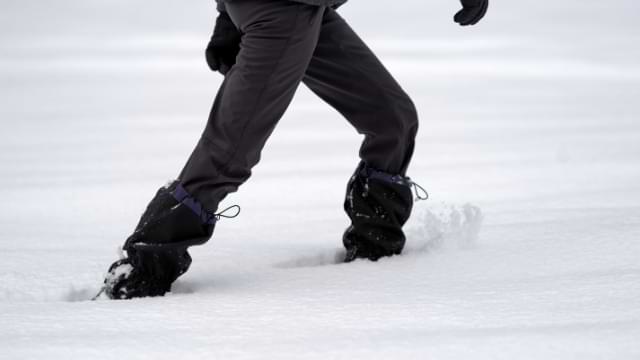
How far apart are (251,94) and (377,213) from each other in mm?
407

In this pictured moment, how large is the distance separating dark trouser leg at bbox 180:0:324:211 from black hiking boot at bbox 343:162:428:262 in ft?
1.00

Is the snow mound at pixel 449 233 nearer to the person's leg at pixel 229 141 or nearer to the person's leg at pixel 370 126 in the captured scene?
the person's leg at pixel 370 126

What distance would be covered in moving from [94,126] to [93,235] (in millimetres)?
1844

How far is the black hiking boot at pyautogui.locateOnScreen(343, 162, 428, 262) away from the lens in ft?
6.21

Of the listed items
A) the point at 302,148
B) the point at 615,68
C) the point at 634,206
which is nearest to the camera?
the point at 634,206

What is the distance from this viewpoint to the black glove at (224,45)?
182 cm

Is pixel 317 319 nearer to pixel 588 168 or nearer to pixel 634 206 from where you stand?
pixel 634 206

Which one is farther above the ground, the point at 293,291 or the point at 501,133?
the point at 501,133

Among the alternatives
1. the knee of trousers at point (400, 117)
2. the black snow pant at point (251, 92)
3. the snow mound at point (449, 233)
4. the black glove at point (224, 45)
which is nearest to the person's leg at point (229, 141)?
the black snow pant at point (251, 92)

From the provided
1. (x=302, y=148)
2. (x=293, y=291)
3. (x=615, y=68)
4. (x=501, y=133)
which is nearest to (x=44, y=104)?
(x=302, y=148)

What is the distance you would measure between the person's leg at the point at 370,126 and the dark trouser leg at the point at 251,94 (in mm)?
196

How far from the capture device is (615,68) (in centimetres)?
550

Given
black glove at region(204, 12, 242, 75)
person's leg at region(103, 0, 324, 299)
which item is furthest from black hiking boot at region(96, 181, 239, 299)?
black glove at region(204, 12, 242, 75)

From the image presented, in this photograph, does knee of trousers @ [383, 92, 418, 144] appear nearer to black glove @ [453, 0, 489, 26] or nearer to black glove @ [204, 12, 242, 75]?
black glove @ [453, 0, 489, 26]
